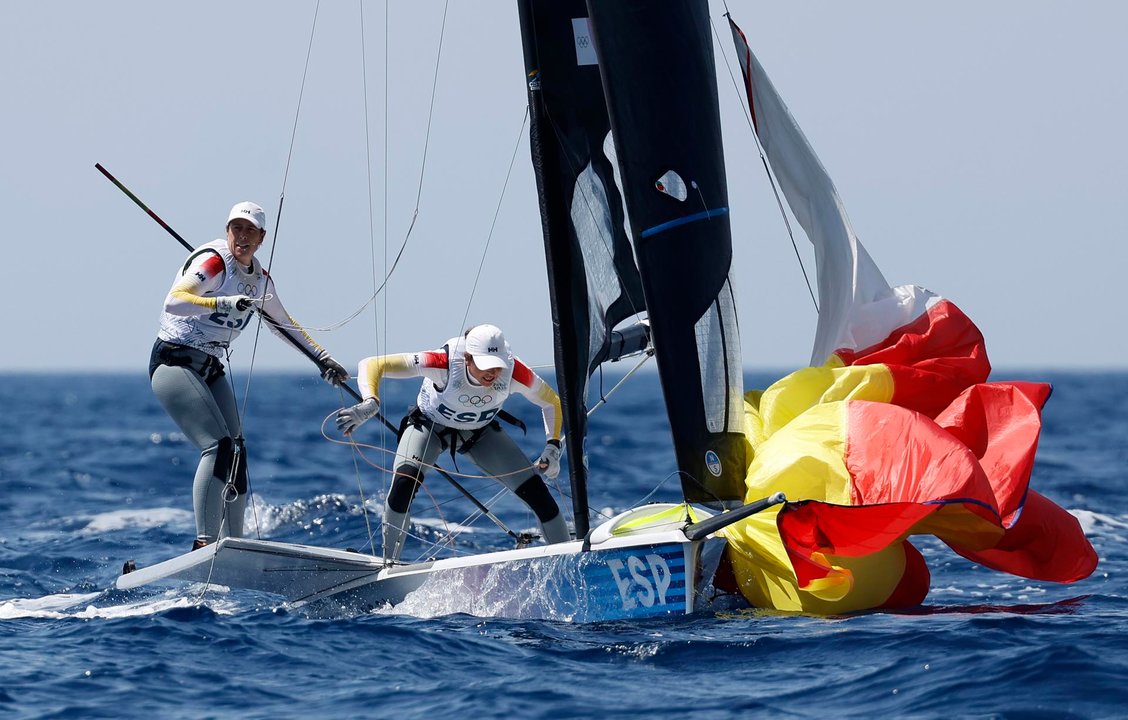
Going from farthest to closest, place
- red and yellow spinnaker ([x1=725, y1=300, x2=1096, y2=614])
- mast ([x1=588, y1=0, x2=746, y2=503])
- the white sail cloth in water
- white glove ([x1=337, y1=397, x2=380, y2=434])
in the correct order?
the white sail cloth in water < mast ([x1=588, y1=0, x2=746, y2=503]) < white glove ([x1=337, y1=397, x2=380, y2=434]) < red and yellow spinnaker ([x1=725, y1=300, x2=1096, y2=614])

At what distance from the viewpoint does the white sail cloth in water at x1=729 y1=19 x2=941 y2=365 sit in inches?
316

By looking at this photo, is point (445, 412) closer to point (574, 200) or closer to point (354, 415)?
point (354, 415)

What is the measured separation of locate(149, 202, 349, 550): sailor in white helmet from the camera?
7125mm

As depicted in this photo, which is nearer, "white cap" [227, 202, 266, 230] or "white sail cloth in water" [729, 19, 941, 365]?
"white cap" [227, 202, 266, 230]

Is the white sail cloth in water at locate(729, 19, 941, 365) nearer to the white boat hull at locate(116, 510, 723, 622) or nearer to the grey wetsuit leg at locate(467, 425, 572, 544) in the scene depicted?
the white boat hull at locate(116, 510, 723, 622)

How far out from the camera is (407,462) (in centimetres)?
732

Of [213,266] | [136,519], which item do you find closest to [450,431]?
[213,266]

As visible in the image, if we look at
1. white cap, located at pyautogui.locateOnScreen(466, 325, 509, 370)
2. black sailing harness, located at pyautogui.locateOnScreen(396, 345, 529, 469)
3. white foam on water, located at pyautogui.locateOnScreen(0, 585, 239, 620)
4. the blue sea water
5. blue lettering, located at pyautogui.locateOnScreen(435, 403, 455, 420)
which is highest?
white cap, located at pyautogui.locateOnScreen(466, 325, 509, 370)

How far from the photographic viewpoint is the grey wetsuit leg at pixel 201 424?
720cm

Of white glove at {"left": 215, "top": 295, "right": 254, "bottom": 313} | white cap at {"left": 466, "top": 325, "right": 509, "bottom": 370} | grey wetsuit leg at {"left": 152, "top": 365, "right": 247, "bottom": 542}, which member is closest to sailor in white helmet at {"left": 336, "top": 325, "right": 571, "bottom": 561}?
white cap at {"left": 466, "top": 325, "right": 509, "bottom": 370}

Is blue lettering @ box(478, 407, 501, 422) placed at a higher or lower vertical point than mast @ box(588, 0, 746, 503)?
lower

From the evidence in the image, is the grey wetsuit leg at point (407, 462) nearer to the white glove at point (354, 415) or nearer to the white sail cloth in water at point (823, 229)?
the white glove at point (354, 415)

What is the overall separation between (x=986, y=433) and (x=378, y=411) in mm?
3136

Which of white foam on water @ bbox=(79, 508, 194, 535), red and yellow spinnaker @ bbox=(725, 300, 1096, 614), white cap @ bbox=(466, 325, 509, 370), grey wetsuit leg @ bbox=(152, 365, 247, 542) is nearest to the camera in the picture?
red and yellow spinnaker @ bbox=(725, 300, 1096, 614)
